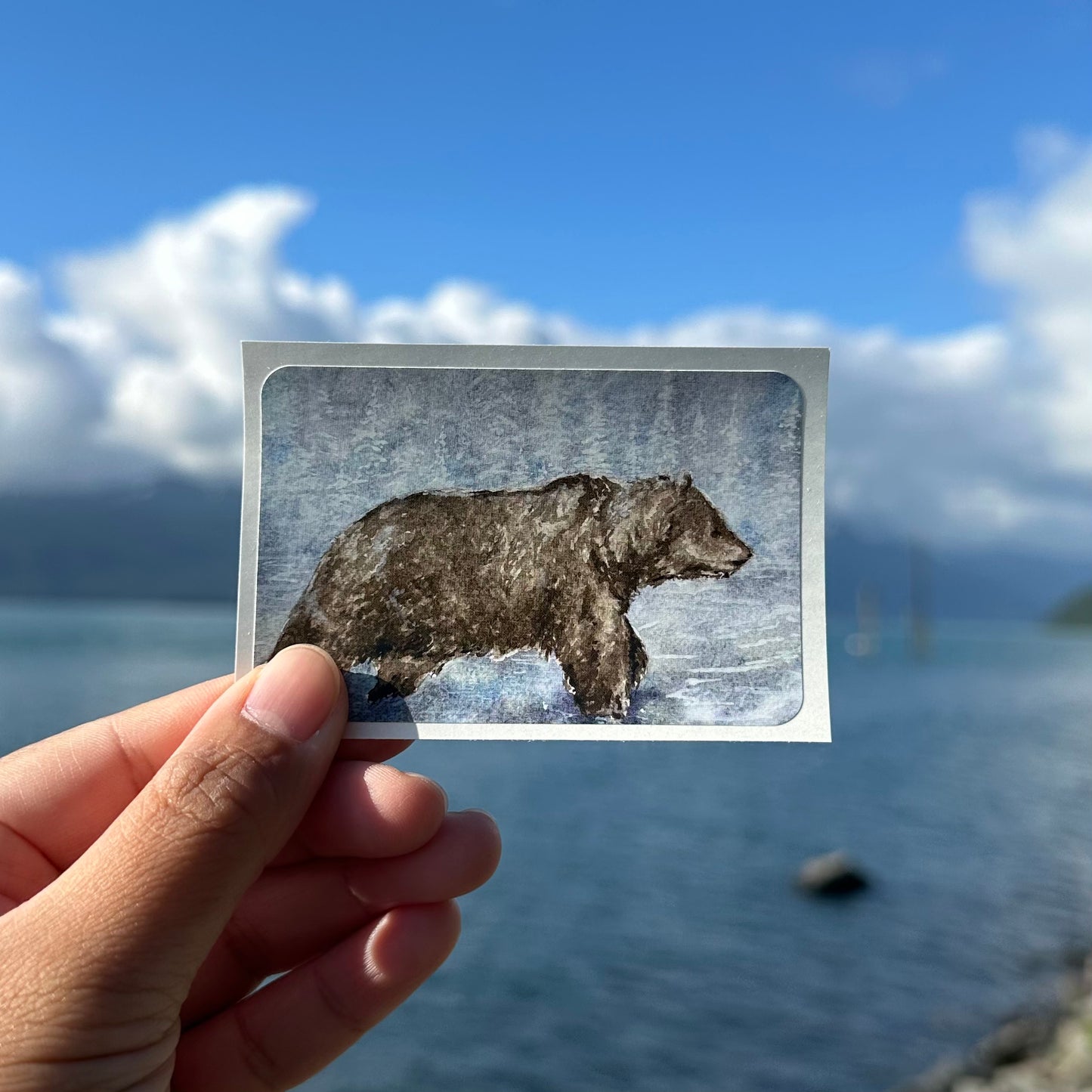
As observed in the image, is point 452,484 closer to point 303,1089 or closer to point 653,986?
point 303,1089

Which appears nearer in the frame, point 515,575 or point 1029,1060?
point 515,575

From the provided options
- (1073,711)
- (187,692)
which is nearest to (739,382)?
(187,692)

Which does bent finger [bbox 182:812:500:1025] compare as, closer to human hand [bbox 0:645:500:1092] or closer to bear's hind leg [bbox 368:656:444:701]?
human hand [bbox 0:645:500:1092]

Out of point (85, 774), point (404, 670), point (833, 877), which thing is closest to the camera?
point (404, 670)

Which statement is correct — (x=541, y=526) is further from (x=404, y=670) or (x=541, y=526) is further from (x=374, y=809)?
(x=374, y=809)

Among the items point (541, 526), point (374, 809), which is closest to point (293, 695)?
point (374, 809)

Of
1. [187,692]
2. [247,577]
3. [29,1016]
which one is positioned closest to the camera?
[29,1016]

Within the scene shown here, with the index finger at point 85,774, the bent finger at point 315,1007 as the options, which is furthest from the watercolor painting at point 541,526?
the bent finger at point 315,1007
